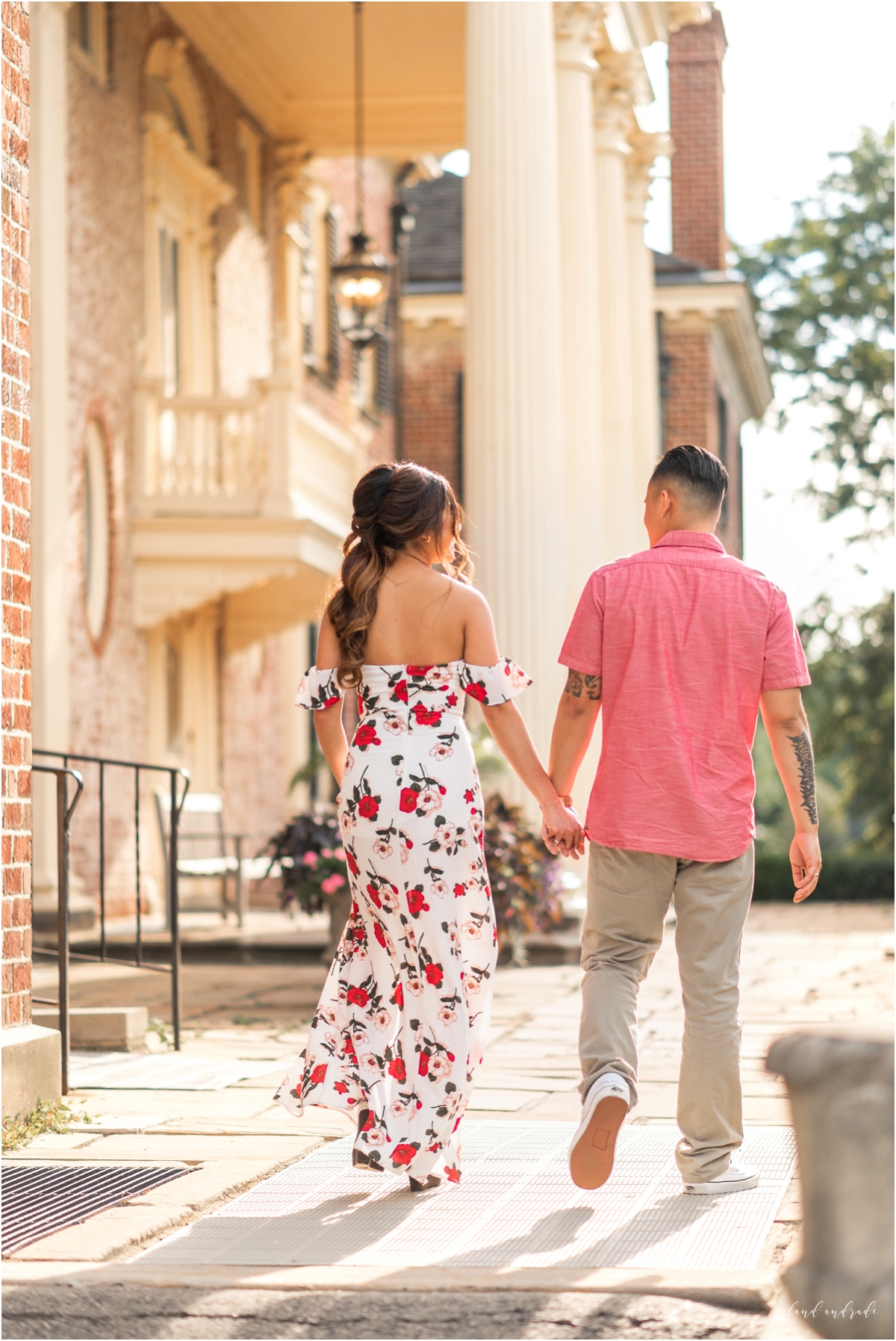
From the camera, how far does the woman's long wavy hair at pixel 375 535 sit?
455 centimetres

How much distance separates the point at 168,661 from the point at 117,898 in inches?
103

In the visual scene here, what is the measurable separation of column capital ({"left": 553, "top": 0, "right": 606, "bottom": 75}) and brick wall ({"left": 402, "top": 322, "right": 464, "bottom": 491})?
9247mm

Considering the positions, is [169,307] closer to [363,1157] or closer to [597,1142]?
[363,1157]

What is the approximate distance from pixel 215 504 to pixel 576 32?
4524 millimetres

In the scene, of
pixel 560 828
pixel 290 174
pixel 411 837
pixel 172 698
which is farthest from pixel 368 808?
pixel 290 174

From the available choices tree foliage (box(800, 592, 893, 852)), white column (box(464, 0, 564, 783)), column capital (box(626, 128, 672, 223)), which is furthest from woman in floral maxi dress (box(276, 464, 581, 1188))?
tree foliage (box(800, 592, 893, 852))

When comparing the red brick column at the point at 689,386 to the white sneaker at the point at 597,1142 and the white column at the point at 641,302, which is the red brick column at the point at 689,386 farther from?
the white sneaker at the point at 597,1142

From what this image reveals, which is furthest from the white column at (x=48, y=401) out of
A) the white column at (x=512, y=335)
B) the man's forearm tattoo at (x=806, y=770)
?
the man's forearm tattoo at (x=806, y=770)

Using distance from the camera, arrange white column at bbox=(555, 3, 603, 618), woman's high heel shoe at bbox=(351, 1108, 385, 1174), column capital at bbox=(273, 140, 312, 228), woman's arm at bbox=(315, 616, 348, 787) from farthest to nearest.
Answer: column capital at bbox=(273, 140, 312, 228)
white column at bbox=(555, 3, 603, 618)
woman's arm at bbox=(315, 616, 348, 787)
woman's high heel shoe at bbox=(351, 1108, 385, 1174)

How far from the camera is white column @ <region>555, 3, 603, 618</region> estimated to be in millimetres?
13164

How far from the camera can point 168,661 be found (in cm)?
1509

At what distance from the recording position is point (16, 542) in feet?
18.2

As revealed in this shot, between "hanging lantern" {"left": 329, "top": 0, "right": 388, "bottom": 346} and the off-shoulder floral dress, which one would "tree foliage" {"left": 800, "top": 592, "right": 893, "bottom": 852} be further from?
the off-shoulder floral dress

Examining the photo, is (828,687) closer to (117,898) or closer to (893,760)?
(893,760)
